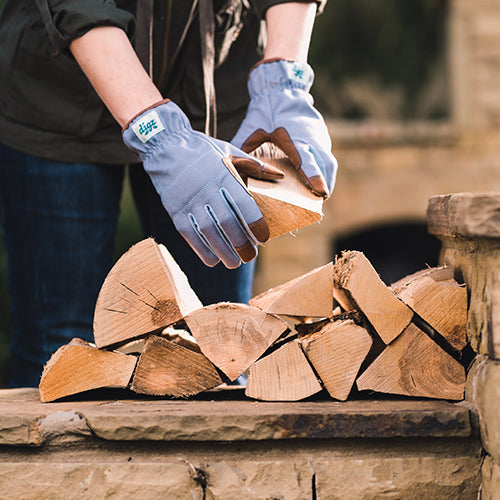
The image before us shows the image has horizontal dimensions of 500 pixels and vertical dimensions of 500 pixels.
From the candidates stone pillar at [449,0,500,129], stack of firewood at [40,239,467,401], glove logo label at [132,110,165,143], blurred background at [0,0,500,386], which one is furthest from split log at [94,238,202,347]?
stone pillar at [449,0,500,129]

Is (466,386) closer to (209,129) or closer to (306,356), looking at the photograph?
(306,356)

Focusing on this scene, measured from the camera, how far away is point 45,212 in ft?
5.28

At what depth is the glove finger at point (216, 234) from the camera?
1.29m

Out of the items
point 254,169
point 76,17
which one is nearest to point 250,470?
Result: point 254,169

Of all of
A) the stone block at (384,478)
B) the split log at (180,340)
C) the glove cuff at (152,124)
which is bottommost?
the stone block at (384,478)

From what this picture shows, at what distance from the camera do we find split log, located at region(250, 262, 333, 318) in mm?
1311

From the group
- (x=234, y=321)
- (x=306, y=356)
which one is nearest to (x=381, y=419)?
(x=306, y=356)

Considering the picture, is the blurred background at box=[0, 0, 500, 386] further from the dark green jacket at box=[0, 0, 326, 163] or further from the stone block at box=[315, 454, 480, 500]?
the stone block at box=[315, 454, 480, 500]

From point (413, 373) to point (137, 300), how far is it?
1.79 ft

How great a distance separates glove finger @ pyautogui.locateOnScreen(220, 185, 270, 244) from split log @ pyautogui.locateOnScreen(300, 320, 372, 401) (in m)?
0.23

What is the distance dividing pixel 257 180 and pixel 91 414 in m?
0.54

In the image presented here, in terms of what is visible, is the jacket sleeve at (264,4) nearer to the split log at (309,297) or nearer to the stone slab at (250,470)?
the split log at (309,297)

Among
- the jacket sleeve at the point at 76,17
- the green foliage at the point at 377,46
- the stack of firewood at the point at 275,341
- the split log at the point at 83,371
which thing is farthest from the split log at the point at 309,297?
the green foliage at the point at 377,46

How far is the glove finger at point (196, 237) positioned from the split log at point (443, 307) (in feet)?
1.28
